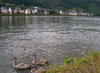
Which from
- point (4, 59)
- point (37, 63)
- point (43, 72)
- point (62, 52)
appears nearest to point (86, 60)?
point (43, 72)

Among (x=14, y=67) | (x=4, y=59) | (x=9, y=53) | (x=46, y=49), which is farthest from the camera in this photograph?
(x=46, y=49)

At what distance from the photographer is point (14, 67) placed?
439 inches

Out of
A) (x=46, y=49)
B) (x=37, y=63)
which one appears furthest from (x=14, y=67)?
(x=46, y=49)

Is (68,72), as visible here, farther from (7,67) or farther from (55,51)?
(55,51)

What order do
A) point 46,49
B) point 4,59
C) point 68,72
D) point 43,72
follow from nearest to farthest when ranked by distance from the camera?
point 68,72 < point 43,72 < point 4,59 < point 46,49

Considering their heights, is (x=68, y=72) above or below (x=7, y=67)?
above

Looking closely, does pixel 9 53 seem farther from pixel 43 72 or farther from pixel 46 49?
pixel 43 72

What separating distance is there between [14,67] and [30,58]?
2.29 metres

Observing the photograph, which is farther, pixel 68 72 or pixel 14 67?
pixel 14 67

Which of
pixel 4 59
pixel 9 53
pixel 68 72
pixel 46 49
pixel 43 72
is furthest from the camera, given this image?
pixel 46 49

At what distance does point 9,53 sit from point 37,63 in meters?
4.39

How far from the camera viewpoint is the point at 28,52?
14.7 metres

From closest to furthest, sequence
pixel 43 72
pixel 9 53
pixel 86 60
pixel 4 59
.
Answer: pixel 43 72
pixel 86 60
pixel 4 59
pixel 9 53

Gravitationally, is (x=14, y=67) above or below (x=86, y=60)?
below
